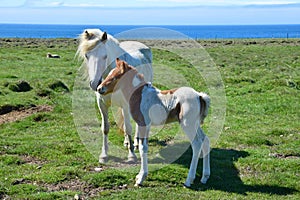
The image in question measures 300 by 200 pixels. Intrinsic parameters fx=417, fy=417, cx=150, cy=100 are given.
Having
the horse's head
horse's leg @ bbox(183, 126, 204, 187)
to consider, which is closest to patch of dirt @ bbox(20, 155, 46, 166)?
the horse's head

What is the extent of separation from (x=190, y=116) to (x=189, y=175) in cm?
117

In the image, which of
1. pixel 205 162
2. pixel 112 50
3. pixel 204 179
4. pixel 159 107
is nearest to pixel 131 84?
pixel 159 107

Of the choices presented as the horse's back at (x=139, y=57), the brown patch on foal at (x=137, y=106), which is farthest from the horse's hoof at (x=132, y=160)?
the horse's back at (x=139, y=57)

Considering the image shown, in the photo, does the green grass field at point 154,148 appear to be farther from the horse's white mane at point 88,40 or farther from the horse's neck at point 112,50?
the horse's white mane at point 88,40

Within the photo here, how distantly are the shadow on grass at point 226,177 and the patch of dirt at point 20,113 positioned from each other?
565 centimetres

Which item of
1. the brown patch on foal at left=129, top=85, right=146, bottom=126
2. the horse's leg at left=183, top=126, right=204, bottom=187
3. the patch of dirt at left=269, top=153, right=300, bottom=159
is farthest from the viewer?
the patch of dirt at left=269, top=153, right=300, bottom=159

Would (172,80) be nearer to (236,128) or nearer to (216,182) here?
(236,128)

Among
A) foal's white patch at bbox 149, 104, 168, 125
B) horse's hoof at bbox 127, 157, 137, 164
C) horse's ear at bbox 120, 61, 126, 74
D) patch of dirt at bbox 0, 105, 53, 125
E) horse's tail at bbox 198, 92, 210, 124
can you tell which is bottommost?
horse's hoof at bbox 127, 157, 137, 164

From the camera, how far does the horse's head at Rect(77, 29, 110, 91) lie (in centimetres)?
838

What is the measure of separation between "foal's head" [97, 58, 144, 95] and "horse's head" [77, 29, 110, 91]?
21.4 inches

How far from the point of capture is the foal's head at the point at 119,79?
308 inches

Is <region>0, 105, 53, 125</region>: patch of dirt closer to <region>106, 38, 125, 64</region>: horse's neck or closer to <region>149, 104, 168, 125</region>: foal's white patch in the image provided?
<region>106, 38, 125, 64</region>: horse's neck

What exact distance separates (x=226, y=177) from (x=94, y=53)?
12.1ft

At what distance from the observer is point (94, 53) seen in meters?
8.56
